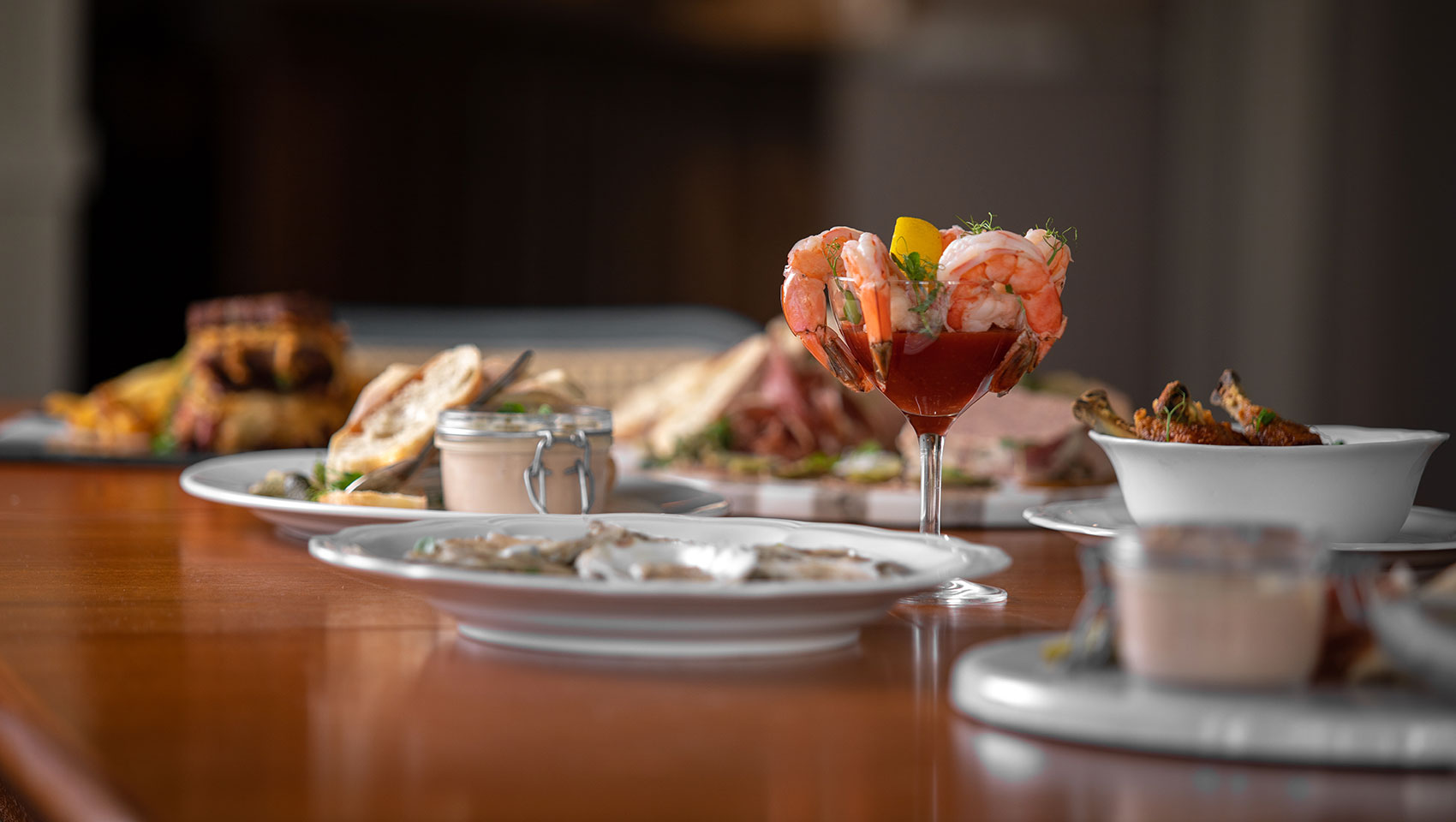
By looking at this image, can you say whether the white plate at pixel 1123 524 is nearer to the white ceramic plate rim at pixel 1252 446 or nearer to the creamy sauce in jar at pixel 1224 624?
the white ceramic plate rim at pixel 1252 446

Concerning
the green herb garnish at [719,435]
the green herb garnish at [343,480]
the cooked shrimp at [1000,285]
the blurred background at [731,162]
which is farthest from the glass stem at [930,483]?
the blurred background at [731,162]

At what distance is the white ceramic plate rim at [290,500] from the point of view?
4.33 feet

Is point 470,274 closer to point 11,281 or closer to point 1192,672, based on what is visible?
point 11,281

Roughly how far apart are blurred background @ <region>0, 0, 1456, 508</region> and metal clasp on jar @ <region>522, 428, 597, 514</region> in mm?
5669

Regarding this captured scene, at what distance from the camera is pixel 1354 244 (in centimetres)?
704

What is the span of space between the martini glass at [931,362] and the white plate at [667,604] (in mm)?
219

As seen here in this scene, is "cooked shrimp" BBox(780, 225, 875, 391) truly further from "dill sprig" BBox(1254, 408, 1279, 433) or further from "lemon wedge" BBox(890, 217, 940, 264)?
"dill sprig" BBox(1254, 408, 1279, 433)

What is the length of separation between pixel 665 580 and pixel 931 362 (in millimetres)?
414

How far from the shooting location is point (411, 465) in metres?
1.45

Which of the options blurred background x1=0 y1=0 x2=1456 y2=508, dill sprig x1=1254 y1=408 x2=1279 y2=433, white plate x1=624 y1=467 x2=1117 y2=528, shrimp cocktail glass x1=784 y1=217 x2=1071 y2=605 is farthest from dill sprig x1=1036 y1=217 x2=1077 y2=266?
blurred background x1=0 y1=0 x2=1456 y2=508

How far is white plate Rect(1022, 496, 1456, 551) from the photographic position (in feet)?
3.69

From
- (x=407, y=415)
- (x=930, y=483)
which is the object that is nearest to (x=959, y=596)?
(x=930, y=483)

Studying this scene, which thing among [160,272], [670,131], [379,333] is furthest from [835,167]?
[379,333]

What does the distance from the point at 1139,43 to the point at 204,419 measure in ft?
22.8
